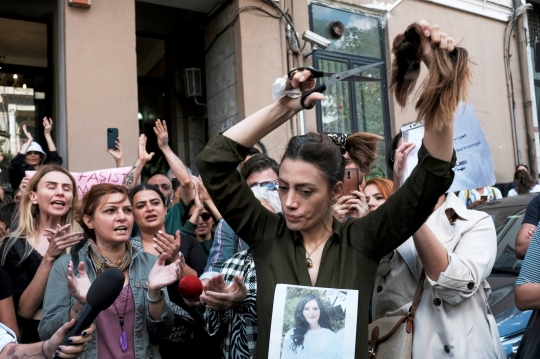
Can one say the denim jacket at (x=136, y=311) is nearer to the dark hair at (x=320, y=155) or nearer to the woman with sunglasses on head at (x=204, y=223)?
the woman with sunglasses on head at (x=204, y=223)

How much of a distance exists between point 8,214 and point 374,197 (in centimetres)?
306

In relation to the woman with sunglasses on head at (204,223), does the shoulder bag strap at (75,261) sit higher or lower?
lower

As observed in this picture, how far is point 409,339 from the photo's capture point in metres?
2.60

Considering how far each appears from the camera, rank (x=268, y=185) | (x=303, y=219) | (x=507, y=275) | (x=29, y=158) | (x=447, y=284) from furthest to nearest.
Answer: (x=29, y=158), (x=507, y=275), (x=268, y=185), (x=447, y=284), (x=303, y=219)

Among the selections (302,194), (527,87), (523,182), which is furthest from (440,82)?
(527,87)

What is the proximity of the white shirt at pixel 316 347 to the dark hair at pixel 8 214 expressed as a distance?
3233 millimetres

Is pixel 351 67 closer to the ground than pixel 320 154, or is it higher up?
higher up

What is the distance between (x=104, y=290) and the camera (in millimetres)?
2213

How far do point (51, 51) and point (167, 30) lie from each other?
239 cm

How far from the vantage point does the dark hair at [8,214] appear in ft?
15.6

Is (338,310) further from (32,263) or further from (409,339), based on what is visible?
(32,263)

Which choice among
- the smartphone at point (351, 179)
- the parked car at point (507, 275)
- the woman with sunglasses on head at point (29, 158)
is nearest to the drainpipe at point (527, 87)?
the parked car at point (507, 275)

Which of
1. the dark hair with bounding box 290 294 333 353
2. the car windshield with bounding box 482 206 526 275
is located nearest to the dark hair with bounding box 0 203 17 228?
the dark hair with bounding box 290 294 333 353

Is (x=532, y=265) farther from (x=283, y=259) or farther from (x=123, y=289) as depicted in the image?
(x=123, y=289)
